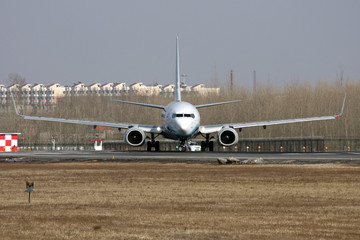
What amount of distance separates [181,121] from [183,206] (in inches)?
1512

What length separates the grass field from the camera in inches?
547

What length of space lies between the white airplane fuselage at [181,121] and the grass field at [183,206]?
26311 mm

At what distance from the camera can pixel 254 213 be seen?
54.9ft

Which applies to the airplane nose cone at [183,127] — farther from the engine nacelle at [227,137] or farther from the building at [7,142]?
the building at [7,142]

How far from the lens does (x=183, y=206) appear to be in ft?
59.9

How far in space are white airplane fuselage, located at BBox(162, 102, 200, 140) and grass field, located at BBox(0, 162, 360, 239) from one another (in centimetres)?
2631

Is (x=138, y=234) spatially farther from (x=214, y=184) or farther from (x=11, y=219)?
(x=214, y=184)

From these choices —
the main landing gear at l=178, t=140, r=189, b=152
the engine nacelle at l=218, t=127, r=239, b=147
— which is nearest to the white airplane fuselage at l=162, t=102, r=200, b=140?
the main landing gear at l=178, t=140, r=189, b=152

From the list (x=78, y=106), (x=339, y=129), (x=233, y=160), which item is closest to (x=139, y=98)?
(x=78, y=106)

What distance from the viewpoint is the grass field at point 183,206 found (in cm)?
1388

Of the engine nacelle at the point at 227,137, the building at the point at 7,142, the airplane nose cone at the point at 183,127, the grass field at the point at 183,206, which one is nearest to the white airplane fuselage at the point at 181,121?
the airplane nose cone at the point at 183,127

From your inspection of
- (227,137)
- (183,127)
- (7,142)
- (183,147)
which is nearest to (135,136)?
(183,147)

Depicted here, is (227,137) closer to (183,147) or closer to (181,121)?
(183,147)

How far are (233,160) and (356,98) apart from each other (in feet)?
234
